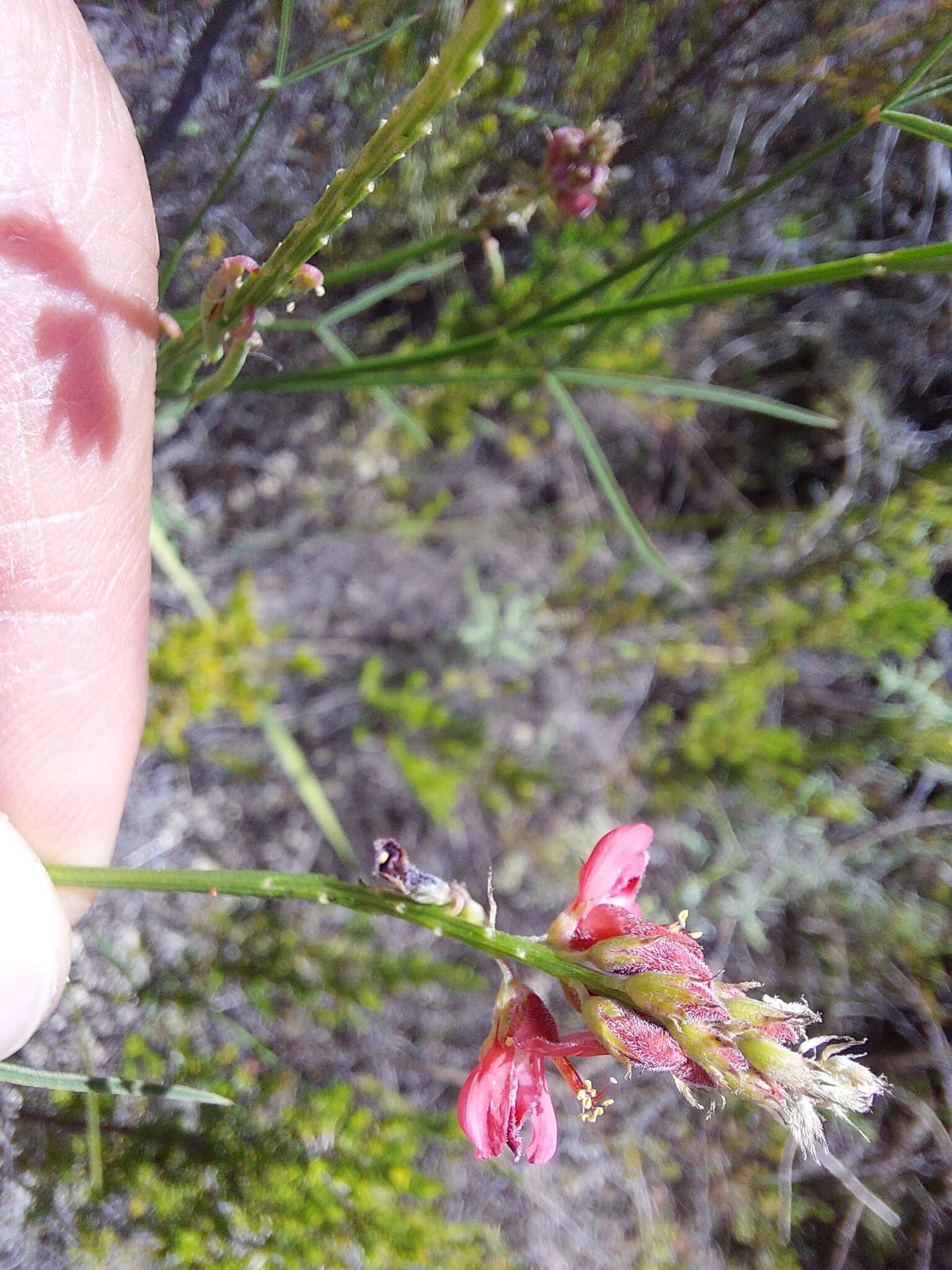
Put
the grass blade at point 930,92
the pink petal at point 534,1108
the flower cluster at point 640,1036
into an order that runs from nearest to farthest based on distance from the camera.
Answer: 1. the flower cluster at point 640,1036
2. the grass blade at point 930,92
3. the pink petal at point 534,1108

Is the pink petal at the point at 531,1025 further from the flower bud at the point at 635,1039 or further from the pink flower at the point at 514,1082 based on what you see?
the flower bud at the point at 635,1039

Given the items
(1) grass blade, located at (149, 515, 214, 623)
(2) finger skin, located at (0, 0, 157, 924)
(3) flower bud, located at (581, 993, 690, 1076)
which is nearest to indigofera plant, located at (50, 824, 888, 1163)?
(3) flower bud, located at (581, 993, 690, 1076)


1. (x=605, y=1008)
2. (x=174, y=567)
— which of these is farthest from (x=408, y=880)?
(x=174, y=567)

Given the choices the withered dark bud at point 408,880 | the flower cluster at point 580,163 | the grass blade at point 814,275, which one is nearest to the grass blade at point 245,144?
the flower cluster at point 580,163

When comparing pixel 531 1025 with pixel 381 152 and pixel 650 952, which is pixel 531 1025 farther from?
pixel 381 152

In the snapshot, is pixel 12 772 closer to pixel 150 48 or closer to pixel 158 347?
pixel 158 347
